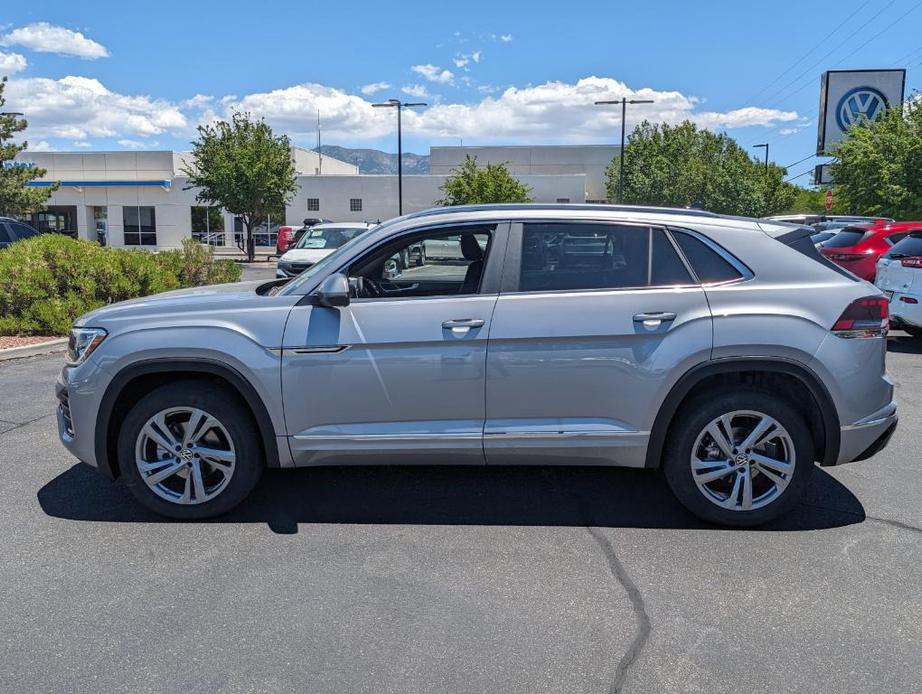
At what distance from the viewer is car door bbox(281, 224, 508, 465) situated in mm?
4273

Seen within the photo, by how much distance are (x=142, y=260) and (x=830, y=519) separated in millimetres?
10668

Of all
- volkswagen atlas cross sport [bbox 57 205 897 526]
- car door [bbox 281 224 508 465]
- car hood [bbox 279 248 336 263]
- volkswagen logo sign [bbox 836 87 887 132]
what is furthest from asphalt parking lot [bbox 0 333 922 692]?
volkswagen logo sign [bbox 836 87 887 132]

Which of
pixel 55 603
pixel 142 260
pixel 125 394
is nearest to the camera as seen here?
pixel 55 603

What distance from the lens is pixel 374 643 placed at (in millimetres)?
3273

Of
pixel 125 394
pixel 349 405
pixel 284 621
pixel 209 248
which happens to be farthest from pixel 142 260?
pixel 284 621

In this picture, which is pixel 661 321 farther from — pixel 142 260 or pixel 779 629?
pixel 142 260

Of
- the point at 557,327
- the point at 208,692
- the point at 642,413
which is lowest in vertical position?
the point at 208,692

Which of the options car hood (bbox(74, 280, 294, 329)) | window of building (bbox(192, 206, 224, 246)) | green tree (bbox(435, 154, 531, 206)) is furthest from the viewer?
window of building (bbox(192, 206, 224, 246))

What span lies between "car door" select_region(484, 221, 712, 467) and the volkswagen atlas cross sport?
11 millimetres

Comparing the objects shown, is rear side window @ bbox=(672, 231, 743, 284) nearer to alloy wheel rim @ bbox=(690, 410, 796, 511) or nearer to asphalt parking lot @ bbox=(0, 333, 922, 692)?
alloy wheel rim @ bbox=(690, 410, 796, 511)

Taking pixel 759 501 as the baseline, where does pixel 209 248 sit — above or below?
above

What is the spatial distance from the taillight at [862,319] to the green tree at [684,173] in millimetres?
45304

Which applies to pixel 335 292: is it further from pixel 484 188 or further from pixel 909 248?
pixel 484 188

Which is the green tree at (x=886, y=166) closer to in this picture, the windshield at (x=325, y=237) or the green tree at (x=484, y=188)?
the green tree at (x=484, y=188)
